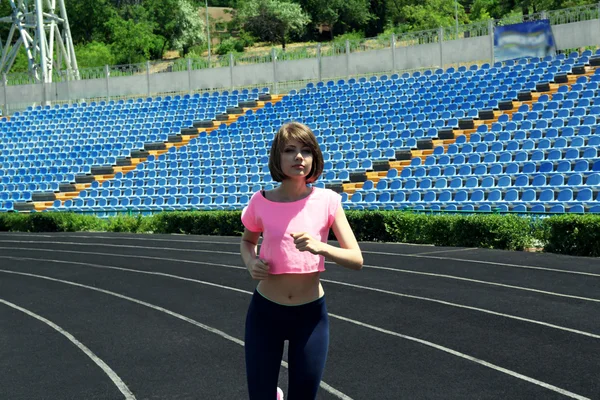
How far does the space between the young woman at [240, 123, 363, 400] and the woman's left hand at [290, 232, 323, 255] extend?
164 mm

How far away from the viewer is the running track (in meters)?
6.71

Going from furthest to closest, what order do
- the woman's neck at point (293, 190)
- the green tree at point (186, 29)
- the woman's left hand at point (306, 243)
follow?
the green tree at point (186, 29) < the woman's neck at point (293, 190) < the woman's left hand at point (306, 243)

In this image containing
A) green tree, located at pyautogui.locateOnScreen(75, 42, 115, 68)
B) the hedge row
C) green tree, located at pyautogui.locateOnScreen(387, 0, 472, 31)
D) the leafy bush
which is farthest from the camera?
green tree, located at pyautogui.locateOnScreen(75, 42, 115, 68)

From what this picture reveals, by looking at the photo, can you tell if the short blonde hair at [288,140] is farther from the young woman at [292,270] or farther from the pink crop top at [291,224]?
the pink crop top at [291,224]

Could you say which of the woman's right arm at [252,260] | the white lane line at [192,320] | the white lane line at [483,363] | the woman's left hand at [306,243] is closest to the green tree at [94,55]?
the white lane line at [192,320]

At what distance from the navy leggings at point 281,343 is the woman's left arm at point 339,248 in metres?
0.27

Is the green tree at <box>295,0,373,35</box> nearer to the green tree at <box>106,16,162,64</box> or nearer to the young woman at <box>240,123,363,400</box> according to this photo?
the green tree at <box>106,16,162,64</box>

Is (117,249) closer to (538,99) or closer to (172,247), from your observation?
(172,247)

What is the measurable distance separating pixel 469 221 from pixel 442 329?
8601mm

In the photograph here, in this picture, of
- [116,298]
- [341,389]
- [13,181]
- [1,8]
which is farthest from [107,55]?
[341,389]

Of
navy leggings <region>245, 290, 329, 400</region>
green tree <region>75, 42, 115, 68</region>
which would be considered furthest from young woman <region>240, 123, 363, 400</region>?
green tree <region>75, 42, 115, 68</region>

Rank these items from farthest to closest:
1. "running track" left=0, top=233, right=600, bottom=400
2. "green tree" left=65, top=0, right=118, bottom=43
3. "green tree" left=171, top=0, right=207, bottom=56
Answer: "green tree" left=65, top=0, right=118, bottom=43, "green tree" left=171, top=0, right=207, bottom=56, "running track" left=0, top=233, right=600, bottom=400

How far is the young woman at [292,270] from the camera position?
380cm

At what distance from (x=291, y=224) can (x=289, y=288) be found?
1.01ft
